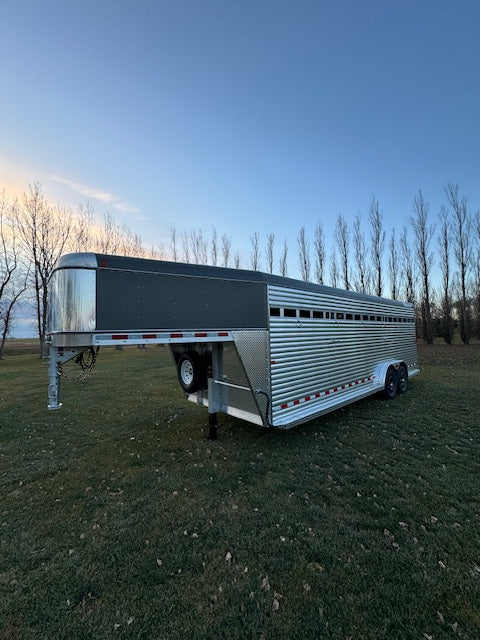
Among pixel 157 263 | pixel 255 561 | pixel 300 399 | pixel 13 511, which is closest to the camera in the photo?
pixel 255 561

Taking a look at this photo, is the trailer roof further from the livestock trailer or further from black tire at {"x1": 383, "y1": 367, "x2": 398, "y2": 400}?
black tire at {"x1": 383, "y1": 367, "x2": 398, "y2": 400}

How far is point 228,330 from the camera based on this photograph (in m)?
4.80

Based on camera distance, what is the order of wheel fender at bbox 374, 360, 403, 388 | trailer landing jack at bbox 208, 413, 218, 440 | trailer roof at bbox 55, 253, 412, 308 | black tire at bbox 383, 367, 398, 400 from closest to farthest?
trailer roof at bbox 55, 253, 412, 308 → trailer landing jack at bbox 208, 413, 218, 440 → wheel fender at bbox 374, 360, 403, 388 → black tire at bbox 383, 367, 398, 400

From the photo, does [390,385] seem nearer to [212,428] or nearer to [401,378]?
[401,378]

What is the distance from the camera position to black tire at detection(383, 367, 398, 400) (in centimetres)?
873

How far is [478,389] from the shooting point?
10039 mm

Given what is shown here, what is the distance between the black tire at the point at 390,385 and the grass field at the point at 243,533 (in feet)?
6.92

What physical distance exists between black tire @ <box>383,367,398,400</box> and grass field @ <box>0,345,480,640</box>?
2.11 metres

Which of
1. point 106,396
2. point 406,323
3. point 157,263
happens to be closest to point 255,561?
point 157,263

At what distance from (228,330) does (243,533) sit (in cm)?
257

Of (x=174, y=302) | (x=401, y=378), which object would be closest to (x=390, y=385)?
(x=401, y=378)

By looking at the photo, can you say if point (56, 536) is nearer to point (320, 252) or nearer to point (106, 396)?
point (106, 396)

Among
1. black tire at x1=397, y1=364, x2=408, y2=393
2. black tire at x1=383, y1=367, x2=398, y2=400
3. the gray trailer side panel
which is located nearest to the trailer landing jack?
the gray trailer side panel

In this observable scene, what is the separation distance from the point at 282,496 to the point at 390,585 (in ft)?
5.07
